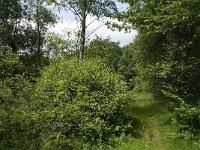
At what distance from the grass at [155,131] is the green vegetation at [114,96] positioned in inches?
2.2

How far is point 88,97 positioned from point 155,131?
190 inches

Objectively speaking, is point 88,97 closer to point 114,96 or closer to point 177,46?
point 114,96

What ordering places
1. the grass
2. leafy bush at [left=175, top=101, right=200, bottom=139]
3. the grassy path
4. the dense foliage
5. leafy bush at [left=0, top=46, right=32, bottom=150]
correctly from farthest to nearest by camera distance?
the grassy path
the dense foliage
the grass
leafy bush at [left=175, top=101, right=200, bottom=139]
leafy bush at [left=0, top=46, right=32, bottom=150]

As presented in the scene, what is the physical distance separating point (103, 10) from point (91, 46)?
815 inches

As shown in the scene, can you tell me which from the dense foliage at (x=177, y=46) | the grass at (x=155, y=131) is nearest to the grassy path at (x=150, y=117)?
the grass at (x=155, y=131)

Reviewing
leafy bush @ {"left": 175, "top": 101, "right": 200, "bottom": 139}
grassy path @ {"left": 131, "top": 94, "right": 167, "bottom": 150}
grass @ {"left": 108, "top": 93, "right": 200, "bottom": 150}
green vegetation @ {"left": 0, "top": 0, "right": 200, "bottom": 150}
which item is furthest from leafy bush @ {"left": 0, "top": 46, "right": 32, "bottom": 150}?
leafy bush @ {"left": 175, "top": 101, "right": 200, "bottom": 139}

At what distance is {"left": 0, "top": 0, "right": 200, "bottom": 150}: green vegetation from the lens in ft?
56.3

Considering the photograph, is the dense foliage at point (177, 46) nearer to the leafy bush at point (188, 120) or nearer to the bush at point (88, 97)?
the leafy bush at point (188, 120)

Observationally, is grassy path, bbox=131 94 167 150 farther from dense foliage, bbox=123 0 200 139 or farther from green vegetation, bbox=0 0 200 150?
dense foliage, bbox=123 0 200 139

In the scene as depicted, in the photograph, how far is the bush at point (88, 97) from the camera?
873 inches

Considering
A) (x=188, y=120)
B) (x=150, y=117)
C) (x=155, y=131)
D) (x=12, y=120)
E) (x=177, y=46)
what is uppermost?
(x=177, y=46)

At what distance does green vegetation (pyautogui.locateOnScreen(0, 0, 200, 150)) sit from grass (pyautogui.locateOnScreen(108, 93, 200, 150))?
0.19 feet

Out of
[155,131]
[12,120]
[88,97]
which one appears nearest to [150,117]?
[155,131]

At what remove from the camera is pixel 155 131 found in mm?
25141
